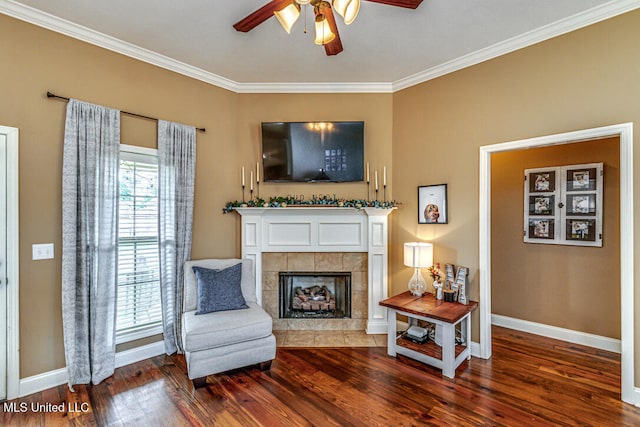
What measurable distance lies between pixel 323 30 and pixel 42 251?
2.79 meters

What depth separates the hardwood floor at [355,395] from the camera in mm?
2109

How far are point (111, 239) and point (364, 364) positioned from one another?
2.63 metres

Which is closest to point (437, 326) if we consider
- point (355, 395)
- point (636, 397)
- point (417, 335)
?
point (417, 335)

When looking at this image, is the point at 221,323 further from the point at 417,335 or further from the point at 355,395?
the point at 417,335

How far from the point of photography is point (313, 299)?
3.80 m

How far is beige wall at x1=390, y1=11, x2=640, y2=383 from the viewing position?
2314 millimetres

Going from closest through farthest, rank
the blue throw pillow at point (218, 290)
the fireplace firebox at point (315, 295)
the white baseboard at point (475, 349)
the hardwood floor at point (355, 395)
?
the hardwood floor at point (355, 395) → the blue throw pillow at point (218, 290) → the white baseboard at point (475, 349) → the fireplace firebox at point (315, 295)

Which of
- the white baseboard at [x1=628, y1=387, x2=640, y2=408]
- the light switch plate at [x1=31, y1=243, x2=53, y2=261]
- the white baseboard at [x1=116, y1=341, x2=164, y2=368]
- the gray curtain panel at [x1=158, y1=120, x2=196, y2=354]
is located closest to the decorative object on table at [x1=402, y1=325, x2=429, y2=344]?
the white baseboard at [x1=628, y1=387, x2=640, y2=408]

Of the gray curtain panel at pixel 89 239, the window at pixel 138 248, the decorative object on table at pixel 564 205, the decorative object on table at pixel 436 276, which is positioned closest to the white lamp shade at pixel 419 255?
the decorative object on table at pixel 436 276

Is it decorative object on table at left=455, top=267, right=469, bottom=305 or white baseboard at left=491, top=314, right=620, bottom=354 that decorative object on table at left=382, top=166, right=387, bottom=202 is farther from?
white baseboard at left=491, top=314, right=620, bottom=354

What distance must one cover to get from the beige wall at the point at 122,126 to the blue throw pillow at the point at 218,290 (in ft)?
1.82

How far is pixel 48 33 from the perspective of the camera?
8.06 feet

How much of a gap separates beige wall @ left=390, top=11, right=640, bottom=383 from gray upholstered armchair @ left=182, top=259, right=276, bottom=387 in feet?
5.86

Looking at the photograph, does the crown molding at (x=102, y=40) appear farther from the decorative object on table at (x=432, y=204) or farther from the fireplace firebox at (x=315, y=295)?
the decorative object on table at (x=432, y=204)
